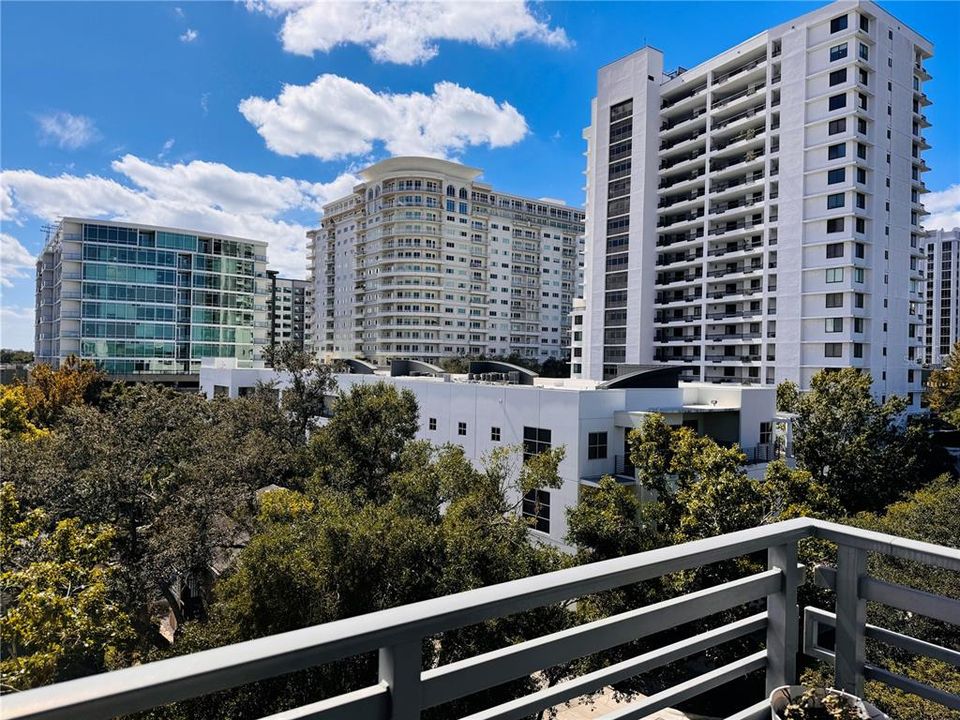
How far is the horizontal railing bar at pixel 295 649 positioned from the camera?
84cm

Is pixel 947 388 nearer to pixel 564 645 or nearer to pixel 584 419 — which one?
pixel 584 419

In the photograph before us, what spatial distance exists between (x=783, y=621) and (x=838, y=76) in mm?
36321

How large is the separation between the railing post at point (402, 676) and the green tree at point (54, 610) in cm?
725

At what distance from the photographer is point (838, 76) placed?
97.2 feet

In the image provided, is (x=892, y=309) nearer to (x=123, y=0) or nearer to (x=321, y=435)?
(x=321, y=435)

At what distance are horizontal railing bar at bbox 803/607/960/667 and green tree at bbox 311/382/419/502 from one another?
11.3 metres

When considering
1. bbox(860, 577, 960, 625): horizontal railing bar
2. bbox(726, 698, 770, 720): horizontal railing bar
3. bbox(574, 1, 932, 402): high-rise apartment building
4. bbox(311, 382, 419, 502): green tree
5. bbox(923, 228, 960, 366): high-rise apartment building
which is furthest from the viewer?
bbox(923, 228, 960, 366): high-rise apartment building

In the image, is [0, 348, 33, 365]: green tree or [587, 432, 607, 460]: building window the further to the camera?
[0, 348, 33, 365]: green tree

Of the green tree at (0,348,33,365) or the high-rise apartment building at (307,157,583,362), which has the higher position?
the high-rise apartment building at (307,157,583,362)

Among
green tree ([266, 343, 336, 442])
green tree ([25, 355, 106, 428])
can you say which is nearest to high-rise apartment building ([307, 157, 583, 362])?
green tree ([25, 355, 106, 428])

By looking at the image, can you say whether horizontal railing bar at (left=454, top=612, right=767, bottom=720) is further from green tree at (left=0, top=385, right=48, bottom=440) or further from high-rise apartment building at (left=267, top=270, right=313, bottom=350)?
high-rise apartment building at (left=267, top=270, right=313, bottom=350)

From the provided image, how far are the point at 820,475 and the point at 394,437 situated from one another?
47.2 feet

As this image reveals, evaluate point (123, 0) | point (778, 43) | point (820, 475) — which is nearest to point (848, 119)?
point (778, 43)

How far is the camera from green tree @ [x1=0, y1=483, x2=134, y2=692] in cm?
650
